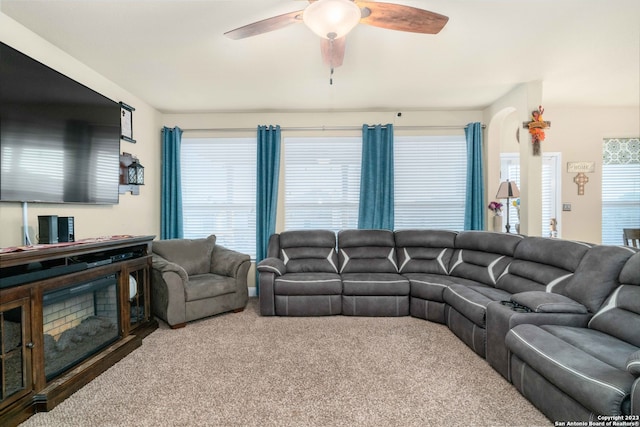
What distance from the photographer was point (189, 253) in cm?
365

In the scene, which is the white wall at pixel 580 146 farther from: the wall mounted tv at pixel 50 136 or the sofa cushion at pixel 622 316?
the wall mounted tv at pixel 50 136

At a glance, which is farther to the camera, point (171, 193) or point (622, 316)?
point (171, 193)

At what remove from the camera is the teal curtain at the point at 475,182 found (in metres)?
4.14

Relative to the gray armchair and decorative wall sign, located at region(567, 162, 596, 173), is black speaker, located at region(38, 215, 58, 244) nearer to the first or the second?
the gray armchair

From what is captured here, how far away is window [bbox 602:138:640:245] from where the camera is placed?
4.44 metres

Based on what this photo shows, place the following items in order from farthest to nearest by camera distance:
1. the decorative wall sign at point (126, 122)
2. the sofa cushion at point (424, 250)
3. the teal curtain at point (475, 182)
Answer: the teal curtain at point (475, 182) → the sofa cushion at point (424, 250) → the decorative wall sign at point (126, 122)

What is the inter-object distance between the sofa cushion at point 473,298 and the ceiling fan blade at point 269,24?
2472 millimetres

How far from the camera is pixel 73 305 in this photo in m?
2.14

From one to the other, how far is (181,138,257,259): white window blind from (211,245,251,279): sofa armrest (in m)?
0.62

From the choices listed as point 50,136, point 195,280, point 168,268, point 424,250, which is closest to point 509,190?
point 424,250

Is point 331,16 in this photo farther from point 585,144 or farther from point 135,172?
point 585,144

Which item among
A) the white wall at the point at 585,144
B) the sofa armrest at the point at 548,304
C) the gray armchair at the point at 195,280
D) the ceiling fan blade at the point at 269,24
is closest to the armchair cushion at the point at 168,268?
the gray armchair at the point at 195,280

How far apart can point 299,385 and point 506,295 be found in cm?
195

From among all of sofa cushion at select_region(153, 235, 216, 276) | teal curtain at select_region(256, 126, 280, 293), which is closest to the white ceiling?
teal curtain at select_region(256, 126, 280, 293)
